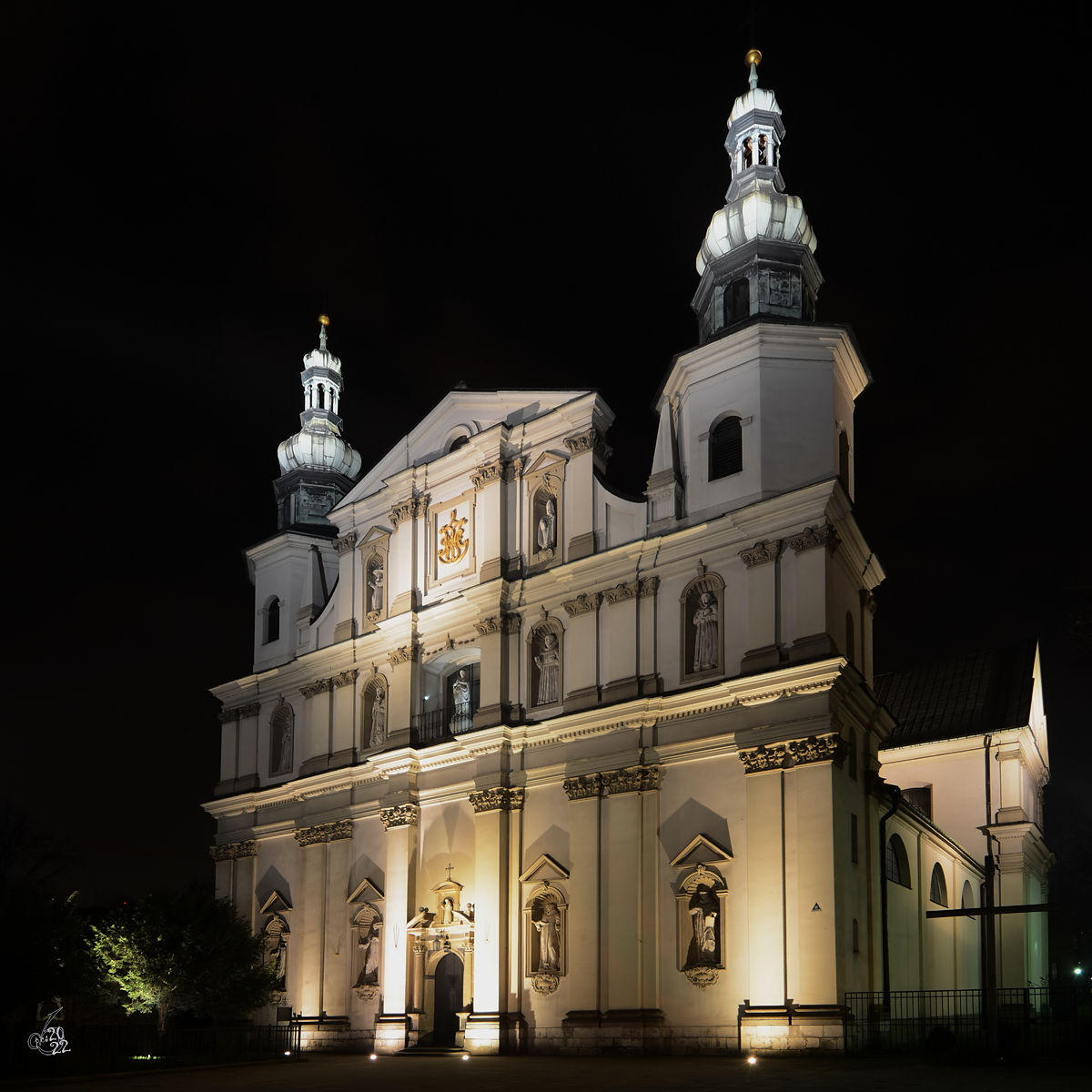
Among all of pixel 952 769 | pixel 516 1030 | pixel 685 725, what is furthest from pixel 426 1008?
pixel 952 769

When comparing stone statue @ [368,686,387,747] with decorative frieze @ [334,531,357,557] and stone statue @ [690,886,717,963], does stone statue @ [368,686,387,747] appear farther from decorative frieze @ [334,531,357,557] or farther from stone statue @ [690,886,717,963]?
stone statue @ [690,886,717,963]

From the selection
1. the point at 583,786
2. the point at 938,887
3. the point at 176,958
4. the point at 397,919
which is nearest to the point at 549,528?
the point at 583,786

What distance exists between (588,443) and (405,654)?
7878 millimetres

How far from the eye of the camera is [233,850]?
39812mm

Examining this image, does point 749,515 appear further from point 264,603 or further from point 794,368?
point 264,603

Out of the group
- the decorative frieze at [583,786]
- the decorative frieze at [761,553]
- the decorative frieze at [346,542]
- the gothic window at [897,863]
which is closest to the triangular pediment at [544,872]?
the decorative frieze at [583,786]

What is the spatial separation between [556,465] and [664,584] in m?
5.00

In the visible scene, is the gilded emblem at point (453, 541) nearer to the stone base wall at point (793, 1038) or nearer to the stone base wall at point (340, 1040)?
the stone base wall at point (340, 1040)

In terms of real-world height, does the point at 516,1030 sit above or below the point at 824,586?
below

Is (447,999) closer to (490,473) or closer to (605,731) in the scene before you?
(605,731)

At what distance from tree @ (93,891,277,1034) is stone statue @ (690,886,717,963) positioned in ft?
37.6

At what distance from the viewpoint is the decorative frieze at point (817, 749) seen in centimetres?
2627

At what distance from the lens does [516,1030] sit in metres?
29.8

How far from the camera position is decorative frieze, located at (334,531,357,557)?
126 ft
